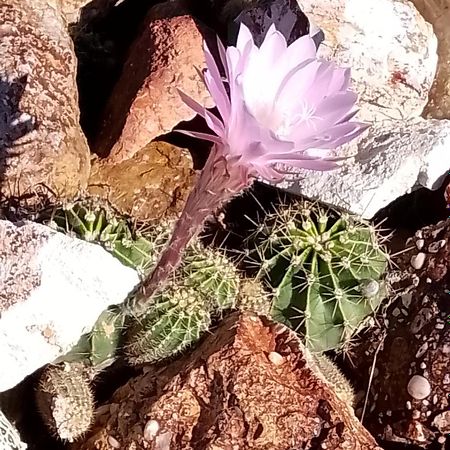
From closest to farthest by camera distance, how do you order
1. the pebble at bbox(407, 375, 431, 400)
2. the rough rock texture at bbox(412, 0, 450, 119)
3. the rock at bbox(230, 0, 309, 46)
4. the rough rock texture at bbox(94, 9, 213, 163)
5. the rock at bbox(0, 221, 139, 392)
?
1. the rock at bbox(0, 221, 139, 392)
2. the pebble at bbox(407, 375, 431, 400)
3. the rough rock texture at bbox(94, 9, 213, 163)
4. the rock at bbox(230, 0, 309, 46)
5. the rough rock texture at bbox(412, 0, 450, 119)

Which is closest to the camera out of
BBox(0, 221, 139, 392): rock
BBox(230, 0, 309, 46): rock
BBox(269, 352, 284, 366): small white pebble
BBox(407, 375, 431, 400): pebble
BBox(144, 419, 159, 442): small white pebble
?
BBox(0, 221, 139, 392): rock

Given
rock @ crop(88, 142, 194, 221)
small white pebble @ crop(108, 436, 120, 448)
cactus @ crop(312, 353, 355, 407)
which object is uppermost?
rock @ crop(88, 142, 194, 221)

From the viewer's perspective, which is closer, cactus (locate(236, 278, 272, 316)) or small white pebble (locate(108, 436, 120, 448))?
small white pebble (locate(108, 436, 120, 448))

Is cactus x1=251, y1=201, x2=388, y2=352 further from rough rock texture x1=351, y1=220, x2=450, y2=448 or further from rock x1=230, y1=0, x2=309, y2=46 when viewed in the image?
rock x1=230, y1=0, x2=309, y2=46

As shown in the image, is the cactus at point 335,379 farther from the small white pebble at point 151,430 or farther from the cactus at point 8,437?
the cactus at point 8,437

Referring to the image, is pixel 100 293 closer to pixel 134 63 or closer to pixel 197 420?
pixel 197 420

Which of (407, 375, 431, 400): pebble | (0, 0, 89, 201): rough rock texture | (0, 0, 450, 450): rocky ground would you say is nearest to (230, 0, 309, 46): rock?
(0, 0, 450, 450): rocky ground

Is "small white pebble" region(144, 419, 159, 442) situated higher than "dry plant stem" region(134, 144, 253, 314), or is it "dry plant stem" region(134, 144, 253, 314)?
"dry plant stem" region(134, 144, 253, 314)
